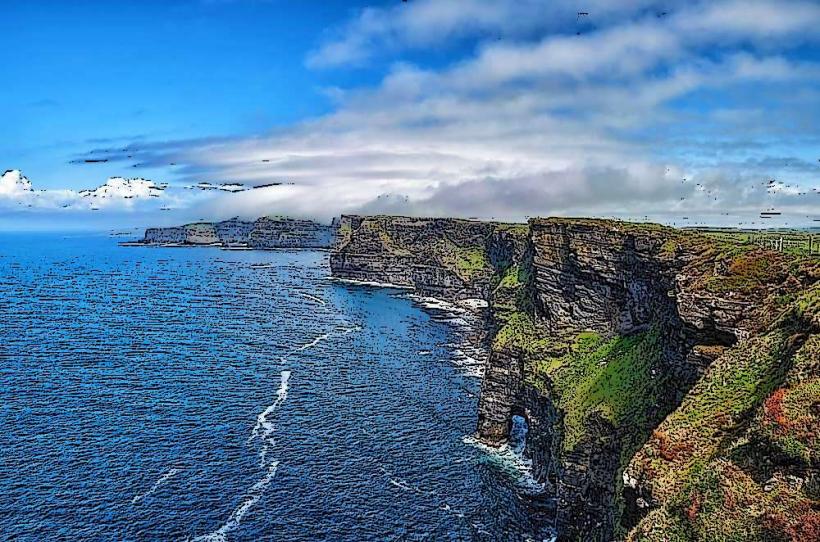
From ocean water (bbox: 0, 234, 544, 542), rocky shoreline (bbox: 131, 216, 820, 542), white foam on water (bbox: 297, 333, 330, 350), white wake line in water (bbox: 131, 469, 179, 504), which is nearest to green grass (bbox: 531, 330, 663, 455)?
rocky shoreline (bbox: 131, 216, 820, 542)

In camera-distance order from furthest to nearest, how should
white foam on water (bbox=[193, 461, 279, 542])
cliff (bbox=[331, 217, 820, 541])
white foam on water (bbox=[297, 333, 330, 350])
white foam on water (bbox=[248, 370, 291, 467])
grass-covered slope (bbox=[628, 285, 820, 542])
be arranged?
white foam on water (bbox=[297, 333, 330, 350]) → white foam on water (bbox=[248, 370, 291, 467]) → white foam on water (bbox=[193, 461, 279, 542]) → cliff (bbox=[331, 217, 820, 541]) → grass-covered slope (bbox=[628, 285, 820, 542])

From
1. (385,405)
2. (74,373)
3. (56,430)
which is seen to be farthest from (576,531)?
(74,373)

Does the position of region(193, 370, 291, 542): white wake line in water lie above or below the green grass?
below

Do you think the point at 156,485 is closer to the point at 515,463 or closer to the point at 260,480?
the point at 260,480

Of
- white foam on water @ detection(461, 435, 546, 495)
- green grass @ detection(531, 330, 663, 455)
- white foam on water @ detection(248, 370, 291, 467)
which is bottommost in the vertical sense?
white foam on water @ detection(461, 435, 546, 495)

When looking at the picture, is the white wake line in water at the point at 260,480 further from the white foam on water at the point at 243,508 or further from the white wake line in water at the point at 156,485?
the white wake line in water at the point at 156,485

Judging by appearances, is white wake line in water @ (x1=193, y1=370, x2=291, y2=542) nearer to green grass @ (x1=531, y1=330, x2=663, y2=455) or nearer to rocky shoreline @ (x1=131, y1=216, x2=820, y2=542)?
rocky shoreline @ (x1=131, y1=216, x2=820, y2=542)

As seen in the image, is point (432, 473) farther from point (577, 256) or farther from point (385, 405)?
point (577, 256)

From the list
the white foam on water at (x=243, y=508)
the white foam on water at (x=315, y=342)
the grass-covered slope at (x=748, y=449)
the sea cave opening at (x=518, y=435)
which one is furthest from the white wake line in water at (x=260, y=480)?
the grass-covered slope at (x=748, y=449)
